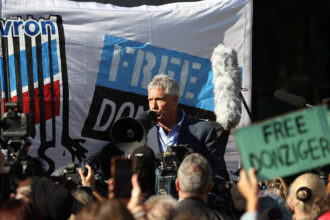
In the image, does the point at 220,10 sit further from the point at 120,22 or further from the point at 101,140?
the point at 101,140

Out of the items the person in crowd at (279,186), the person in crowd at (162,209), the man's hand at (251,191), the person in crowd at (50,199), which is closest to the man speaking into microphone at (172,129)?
the person in crowd at (279,186)

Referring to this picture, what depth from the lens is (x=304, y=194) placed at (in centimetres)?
392

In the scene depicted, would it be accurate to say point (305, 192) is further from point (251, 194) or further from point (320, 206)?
point (251, 194)

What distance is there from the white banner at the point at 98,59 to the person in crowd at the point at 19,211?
8.02ft

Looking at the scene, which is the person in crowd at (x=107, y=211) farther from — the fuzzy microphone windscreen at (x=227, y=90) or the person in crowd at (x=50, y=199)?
the fuzzy microphone windscreen at (x=227, y=90)

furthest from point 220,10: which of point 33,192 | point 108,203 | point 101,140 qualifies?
point 108,203

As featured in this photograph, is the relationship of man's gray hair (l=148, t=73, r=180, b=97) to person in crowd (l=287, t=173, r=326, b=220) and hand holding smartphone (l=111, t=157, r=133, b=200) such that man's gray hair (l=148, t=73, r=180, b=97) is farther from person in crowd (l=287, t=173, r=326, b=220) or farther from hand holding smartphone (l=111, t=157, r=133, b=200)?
hand holding smartphone (l=111, t=157, r=133, b=200)

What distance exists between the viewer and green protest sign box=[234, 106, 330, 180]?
9.36 ft

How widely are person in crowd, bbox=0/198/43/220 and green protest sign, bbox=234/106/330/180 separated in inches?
39.5

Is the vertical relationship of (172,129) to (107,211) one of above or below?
above

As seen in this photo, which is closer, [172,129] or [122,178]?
[122,178]

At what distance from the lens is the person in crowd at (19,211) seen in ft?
9.84

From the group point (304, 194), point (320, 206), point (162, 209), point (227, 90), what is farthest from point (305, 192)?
point (227, 90)

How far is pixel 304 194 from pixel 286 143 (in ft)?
3.56
